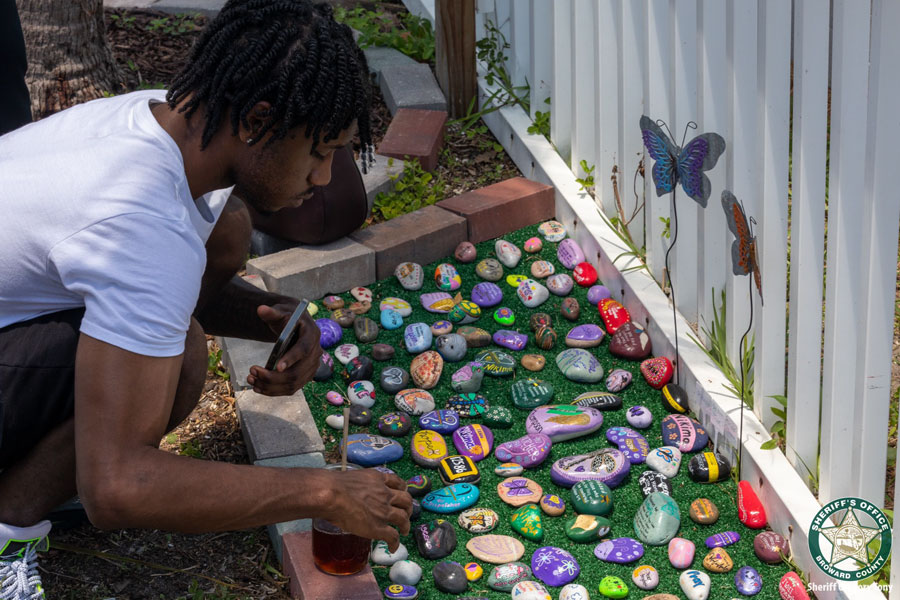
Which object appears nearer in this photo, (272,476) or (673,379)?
(272,476)

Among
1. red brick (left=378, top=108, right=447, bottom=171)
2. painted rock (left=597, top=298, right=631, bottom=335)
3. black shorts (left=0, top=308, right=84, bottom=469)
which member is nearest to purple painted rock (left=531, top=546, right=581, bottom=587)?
painted rock (left=597, top=298, right=631, bottom=335)

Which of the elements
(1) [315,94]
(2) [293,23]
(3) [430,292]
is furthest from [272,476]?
(3) [430,292]

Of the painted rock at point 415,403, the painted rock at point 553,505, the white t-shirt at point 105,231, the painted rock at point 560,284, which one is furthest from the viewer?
the painted rock at point 560,284

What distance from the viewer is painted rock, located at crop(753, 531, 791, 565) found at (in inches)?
92.0

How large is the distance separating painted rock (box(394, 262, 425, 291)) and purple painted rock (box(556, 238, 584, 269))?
461 millimetres

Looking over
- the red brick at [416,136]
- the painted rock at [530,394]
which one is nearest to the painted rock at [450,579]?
the painted rock at [530,394]

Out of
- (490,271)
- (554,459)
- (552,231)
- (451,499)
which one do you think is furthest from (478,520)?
(552,231)

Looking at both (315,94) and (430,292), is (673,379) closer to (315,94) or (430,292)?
(430,292)

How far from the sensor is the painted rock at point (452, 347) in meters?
3.01

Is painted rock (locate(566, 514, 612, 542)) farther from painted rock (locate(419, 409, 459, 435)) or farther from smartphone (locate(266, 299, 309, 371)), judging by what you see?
smartphone (locate(266, 299, 309, 371))

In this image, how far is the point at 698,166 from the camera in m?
2.58

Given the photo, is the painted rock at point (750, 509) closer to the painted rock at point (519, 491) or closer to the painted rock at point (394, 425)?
the painted rock at point (519, 491)

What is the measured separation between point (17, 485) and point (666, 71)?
191 centimetres

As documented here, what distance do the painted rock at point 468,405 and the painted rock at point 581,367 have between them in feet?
0.85
